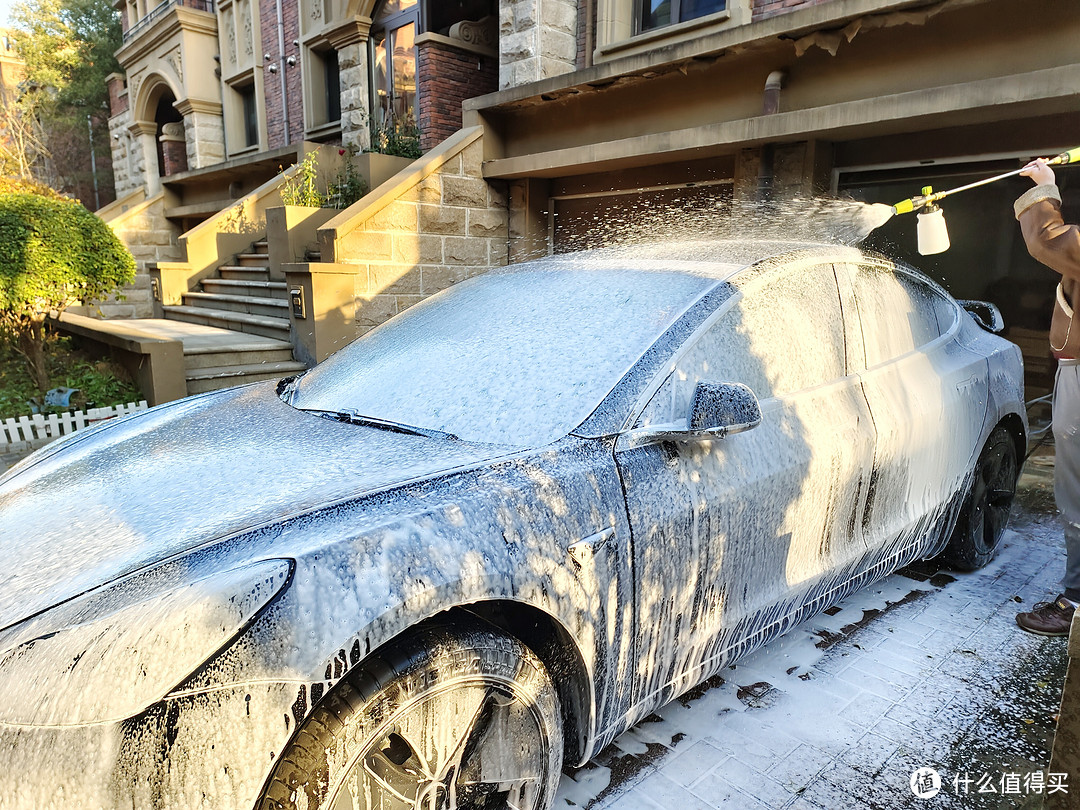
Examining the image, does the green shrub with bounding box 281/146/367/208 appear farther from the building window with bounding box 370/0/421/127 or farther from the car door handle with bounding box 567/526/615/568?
the car door handle with bounding box 567/526/615/568

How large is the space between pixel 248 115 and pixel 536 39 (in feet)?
42.0

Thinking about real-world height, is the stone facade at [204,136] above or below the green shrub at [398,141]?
above

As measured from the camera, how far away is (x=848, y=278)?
3018 millimetres

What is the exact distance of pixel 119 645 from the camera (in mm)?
1337

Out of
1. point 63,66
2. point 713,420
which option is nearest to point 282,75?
point 63,66

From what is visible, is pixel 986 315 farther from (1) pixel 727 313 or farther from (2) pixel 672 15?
(2) pixel 672 15

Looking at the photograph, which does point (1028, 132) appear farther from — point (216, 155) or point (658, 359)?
point (216, 155)

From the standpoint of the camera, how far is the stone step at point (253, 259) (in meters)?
10.9

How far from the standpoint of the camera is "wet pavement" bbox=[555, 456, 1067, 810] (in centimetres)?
226

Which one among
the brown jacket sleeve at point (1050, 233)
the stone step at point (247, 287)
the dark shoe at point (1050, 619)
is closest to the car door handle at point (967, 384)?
the brown jacket sleeve at point (1050, 233)

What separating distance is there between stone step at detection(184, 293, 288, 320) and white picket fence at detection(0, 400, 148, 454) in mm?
2996

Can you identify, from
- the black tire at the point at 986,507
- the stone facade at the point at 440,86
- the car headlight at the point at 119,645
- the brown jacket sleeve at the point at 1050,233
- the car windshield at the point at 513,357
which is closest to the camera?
the car headlight at the point at 119,645

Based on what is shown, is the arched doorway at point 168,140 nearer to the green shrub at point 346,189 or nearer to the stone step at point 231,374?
the green shrub at point 346,189

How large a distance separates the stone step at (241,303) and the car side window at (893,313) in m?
7.49
